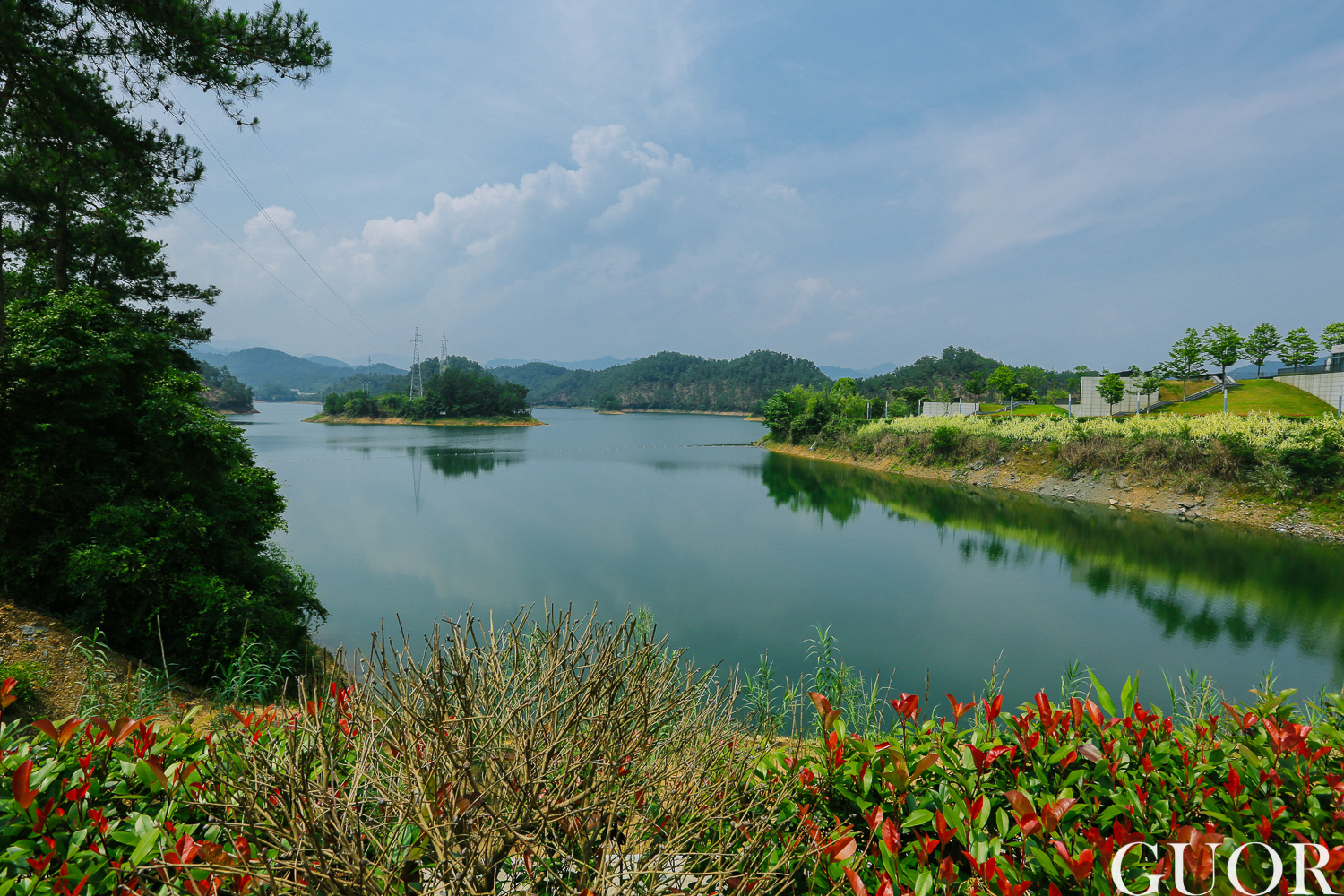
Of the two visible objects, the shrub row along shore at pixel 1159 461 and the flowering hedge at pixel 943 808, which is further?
the shrub row along shore at pixel 1159 461

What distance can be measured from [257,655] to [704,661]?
3.66 m

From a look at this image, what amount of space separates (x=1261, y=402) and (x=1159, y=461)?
26.2 ft

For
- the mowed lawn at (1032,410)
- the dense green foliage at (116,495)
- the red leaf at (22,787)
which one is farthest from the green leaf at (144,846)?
the mowed lawn at (1032,410)

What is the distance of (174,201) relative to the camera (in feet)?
24.0

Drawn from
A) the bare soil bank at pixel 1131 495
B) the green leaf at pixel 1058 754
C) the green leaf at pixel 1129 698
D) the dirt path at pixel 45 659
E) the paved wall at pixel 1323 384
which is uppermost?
the paved wall at pixel 1323 384

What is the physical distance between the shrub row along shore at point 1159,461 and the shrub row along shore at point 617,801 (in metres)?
13.1

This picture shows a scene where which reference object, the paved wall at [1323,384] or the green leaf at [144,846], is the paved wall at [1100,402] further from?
the green leaf at [144,846]

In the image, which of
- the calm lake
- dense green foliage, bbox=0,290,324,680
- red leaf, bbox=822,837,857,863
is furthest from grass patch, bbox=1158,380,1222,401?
dense green foliage, bbox=0,290,324,680

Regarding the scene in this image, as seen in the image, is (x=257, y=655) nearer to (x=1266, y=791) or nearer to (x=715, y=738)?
(x=715, y=738)

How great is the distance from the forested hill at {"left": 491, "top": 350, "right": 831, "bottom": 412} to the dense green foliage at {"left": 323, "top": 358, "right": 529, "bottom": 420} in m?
26.3

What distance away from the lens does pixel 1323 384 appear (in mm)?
17156

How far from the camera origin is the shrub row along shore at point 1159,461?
1090 cm

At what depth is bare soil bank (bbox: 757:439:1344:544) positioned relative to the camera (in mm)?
10703

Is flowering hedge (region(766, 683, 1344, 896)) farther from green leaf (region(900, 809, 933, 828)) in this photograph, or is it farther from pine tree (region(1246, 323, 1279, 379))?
pine tree (region(1246, 323, 1279, 379))
